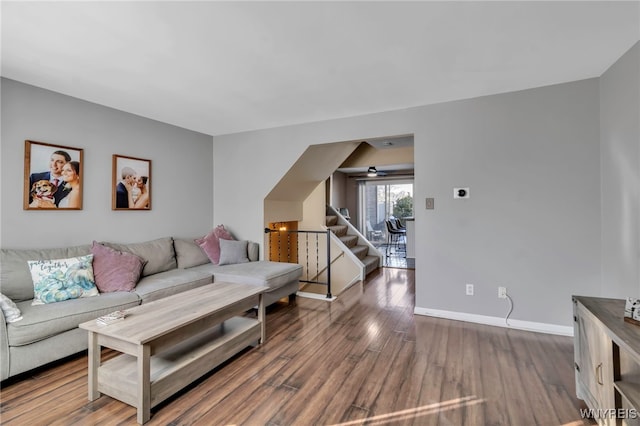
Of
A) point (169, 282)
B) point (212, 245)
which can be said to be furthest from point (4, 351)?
point (212, 245)

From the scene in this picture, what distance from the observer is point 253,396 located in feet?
6.21

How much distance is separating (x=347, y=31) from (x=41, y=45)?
6.95 ft

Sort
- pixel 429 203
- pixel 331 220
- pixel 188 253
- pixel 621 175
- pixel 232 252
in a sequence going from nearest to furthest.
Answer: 1. pixel 621 175
2. pixel 429 203
3. pixel 188 253
4. pixel 232 252
5. pixel 331 220

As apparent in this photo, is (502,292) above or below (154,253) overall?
below

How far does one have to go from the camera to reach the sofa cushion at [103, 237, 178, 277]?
3.28m

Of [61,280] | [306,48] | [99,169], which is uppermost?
[306,48]

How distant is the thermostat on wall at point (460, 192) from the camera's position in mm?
3100

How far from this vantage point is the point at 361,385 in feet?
6.55

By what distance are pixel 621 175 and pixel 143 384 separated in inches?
143

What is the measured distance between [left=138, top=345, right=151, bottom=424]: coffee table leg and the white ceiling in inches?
76.5

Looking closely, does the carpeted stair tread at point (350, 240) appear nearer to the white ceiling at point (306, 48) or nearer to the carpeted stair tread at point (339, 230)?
the carpeted stair tread at point (339, 230)

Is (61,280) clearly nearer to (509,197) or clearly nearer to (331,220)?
(509,197)

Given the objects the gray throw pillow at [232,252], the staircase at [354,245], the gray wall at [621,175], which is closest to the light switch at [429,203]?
the gray wall at [621,175]

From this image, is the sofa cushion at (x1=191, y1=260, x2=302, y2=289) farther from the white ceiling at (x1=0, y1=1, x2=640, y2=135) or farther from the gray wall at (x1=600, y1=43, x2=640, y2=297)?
the gray wall at (x1=600, y1=43, x2=640, y2=297)
